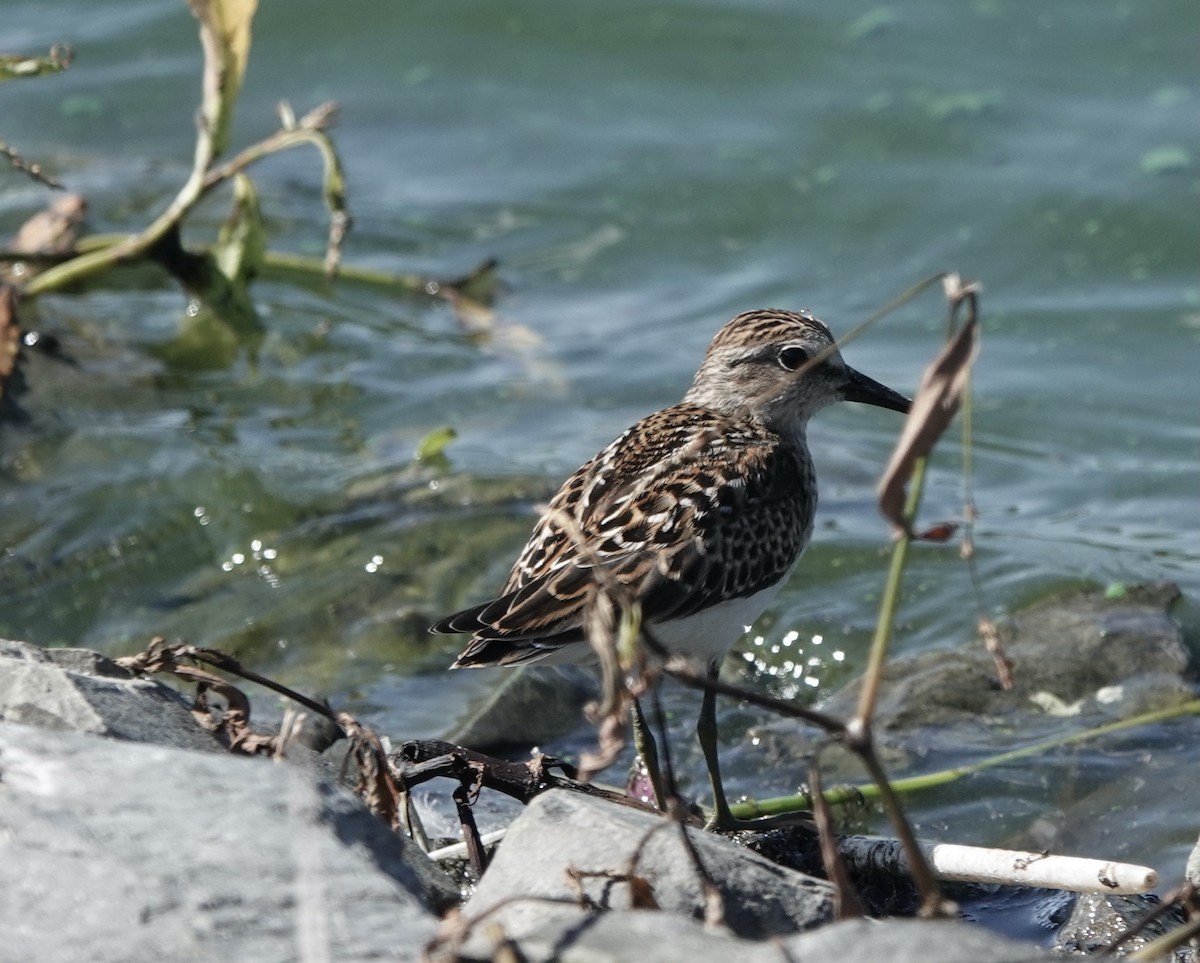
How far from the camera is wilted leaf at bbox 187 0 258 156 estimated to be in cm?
815

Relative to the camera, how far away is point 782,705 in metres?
3.12

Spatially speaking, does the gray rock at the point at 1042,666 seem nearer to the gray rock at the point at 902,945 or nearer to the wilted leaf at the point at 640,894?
the wilted leaf at the point at 640,894

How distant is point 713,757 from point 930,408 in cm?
276

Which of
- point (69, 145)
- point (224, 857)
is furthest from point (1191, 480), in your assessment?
point (69, 145)

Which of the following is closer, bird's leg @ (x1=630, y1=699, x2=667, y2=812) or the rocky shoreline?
the rocky shoreline

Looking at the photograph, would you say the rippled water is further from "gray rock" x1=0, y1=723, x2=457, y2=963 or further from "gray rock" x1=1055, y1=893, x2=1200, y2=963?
"gray rock" x1=0, y1=723, x2=457, y2=963

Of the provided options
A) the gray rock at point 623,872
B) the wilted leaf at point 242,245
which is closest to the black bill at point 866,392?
the gray rock at point 623,872

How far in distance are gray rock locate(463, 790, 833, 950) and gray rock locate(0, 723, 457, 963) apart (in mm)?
228

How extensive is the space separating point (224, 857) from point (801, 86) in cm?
1041

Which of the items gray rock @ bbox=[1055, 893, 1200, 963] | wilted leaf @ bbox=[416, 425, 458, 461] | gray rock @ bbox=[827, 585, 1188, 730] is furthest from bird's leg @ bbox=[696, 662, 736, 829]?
wilted leaf @ bbox=[416, 425, 458, 461]

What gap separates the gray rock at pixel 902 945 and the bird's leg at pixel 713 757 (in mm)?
2211

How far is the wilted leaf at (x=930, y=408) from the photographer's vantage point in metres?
3.01

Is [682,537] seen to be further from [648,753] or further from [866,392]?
[866,392]

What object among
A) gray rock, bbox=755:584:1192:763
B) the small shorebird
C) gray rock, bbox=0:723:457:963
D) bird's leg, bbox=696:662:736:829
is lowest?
gray rock, bbox=755:584:1192:763
